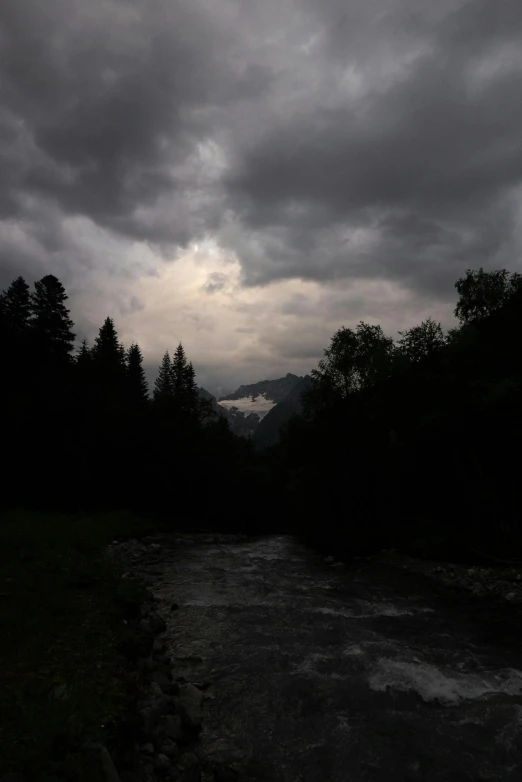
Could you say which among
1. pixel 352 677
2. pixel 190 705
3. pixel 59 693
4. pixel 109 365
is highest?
pixel 109 365

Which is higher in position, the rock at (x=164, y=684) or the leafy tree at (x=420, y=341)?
the leafy tree at (x=420, y=341)

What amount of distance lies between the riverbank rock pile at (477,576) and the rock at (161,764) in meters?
18.0

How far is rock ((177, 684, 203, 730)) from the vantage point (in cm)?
904

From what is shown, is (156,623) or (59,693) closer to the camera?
(59,693)

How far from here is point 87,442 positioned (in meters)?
44.1

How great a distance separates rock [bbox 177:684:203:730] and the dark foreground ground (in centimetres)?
33

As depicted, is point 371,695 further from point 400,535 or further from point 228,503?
point 228,503

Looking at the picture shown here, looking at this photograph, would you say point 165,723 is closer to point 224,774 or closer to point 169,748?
point 169,748

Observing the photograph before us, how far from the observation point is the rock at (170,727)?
27.1 ft

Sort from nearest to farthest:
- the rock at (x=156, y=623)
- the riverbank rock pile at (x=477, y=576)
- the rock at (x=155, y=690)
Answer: the rock at (x=155, y=690) < the rock at (x=156, y=623) < the riverbank rock pile at (x=477, y=576)

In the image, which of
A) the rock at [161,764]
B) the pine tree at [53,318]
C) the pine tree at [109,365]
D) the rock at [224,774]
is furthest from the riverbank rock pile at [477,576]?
the pine tree at [53,318]

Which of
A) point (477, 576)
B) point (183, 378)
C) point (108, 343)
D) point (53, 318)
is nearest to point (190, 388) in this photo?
point (183, 378)

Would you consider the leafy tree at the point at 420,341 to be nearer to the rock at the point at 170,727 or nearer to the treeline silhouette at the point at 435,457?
the treeline silhouette at the point at 435,457

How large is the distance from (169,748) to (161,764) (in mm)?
655
